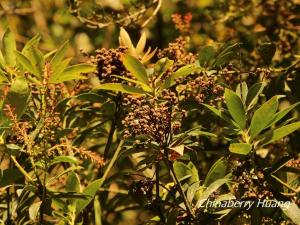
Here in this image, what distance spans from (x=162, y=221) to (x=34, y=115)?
1.46 feet

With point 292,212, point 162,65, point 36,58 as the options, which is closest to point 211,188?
point 292,212

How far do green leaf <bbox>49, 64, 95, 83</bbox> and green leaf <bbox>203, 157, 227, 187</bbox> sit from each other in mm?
367

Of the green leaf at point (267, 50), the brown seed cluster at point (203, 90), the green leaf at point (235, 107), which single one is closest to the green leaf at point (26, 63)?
the brown seed cluster at point (203, 90)

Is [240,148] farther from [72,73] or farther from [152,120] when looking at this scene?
[72,73]

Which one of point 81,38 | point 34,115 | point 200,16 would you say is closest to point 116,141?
point 34,115

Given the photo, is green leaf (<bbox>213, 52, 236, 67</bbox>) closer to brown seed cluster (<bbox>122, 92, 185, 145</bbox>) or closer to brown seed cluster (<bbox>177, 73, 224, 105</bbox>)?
brown seed cluster (<bbox>177, 73, 224, 105</bbox>)

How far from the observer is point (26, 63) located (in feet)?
4.56

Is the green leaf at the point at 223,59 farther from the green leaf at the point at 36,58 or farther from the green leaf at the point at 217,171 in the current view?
the green leaf at the point at 36,58

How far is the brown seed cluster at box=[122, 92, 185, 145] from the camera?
123 cm

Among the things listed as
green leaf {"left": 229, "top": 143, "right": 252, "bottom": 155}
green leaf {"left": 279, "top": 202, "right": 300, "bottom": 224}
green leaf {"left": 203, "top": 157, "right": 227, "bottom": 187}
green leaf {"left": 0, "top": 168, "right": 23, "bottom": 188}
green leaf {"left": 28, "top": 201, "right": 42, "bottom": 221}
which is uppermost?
green leaf {"left": 229, "top": 143, "right": 252, "bottom": 155}

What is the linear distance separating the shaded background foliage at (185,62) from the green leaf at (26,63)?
0.44 feet

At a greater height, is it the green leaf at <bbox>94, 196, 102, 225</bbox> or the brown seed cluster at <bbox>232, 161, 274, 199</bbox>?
the brown seed cluster at <bbox>232, 161, 274, 199</bbox>

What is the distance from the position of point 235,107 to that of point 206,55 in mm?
339

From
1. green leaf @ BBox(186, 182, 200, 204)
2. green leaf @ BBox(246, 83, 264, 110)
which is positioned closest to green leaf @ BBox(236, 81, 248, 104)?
green leaf @ BBox(246, 83, 264, 110)
